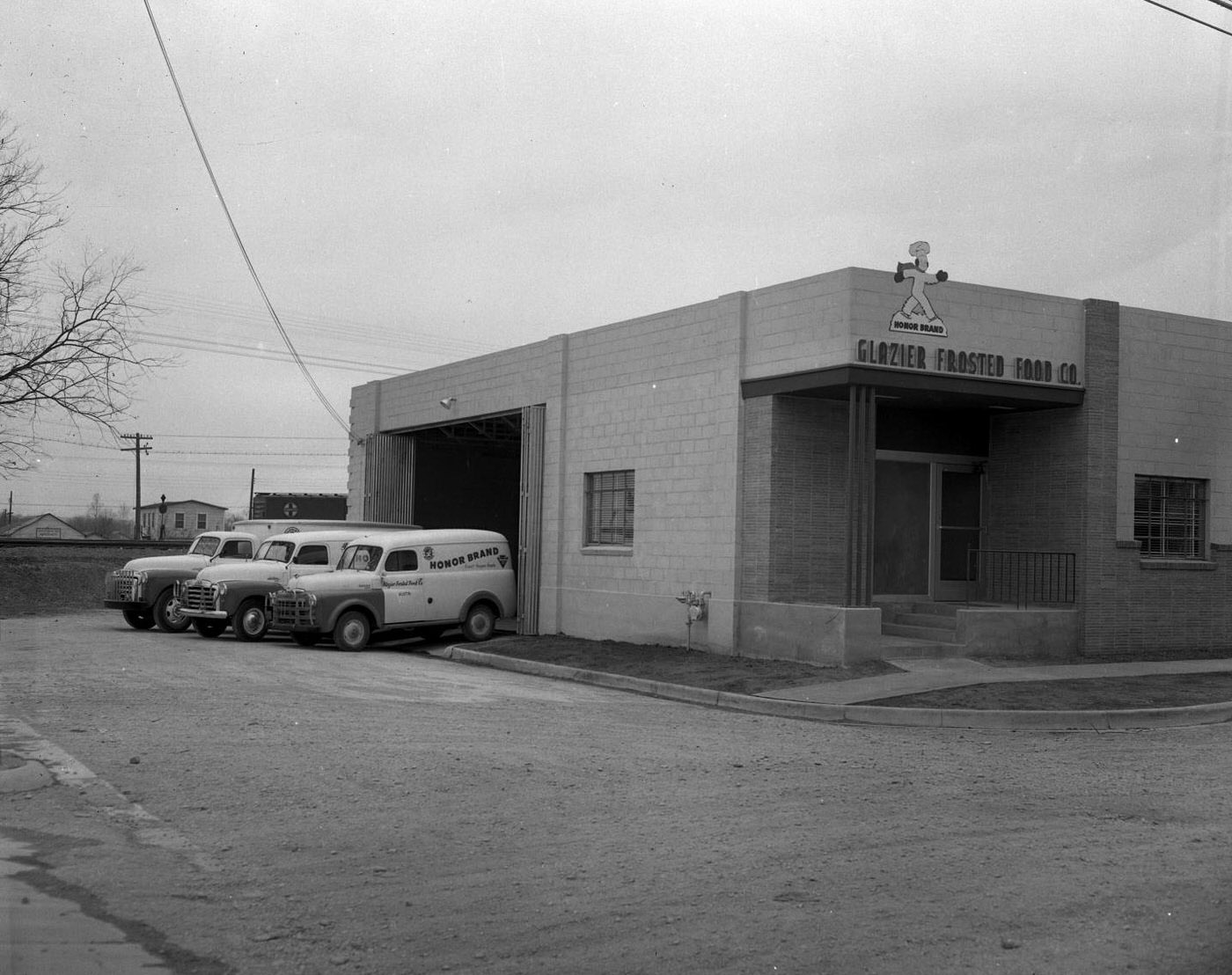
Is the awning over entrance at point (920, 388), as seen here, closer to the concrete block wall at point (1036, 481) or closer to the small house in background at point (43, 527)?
the concrete block wall at point (1036, 481)

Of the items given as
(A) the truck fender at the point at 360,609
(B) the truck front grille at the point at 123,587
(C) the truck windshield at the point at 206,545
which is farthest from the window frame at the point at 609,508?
(B) the truck front grille at the point at 123,587

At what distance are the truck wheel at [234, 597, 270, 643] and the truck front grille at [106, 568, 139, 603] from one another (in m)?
3.57

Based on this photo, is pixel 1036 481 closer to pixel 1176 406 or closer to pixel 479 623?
pixel 1176 406

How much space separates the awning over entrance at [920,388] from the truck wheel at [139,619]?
48.0ft

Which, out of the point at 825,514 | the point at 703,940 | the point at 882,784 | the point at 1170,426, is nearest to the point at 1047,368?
the point at 1170,426

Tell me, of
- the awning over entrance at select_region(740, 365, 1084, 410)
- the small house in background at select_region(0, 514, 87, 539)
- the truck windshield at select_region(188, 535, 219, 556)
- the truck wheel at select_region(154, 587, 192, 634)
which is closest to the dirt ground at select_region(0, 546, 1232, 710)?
the awning over entrance at select_region(740, 365, 1084, 410)

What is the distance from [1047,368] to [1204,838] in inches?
475

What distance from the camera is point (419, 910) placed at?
6191 mm

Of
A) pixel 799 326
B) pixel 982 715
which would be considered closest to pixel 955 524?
pixel 799 326

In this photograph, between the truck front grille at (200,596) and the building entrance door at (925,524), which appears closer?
the building entrance door at (925,524)

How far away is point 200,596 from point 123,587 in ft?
10.9

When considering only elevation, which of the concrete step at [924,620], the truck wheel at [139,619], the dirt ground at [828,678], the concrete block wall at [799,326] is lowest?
the truck wheel at [139,619]

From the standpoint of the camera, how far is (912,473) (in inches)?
817

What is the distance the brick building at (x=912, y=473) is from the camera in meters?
Result: 18.0
